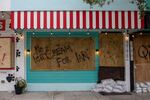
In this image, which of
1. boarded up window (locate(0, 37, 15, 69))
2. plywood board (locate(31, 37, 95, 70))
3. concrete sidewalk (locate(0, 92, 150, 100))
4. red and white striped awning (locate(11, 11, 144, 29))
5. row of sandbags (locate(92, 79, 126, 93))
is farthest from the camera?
plywood board (locate(31, 37, 95, 70))

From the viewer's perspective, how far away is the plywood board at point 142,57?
15328mm

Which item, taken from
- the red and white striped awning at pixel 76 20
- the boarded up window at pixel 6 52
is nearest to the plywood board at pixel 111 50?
the red and white striped awning at pixel 76 20

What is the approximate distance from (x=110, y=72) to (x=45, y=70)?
2723mm

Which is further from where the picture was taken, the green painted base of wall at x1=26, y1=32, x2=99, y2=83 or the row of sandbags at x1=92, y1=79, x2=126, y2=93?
the green painted base of wall at x1=26, y1=32, x2=99, y2=83

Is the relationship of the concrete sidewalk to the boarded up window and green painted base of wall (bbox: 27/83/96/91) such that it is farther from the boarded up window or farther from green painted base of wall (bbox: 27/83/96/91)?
the boarded up window

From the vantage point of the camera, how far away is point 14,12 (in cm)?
1380

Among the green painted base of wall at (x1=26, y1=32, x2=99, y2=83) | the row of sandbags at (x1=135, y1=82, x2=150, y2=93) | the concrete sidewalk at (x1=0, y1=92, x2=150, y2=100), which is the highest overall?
the green painted base of wall at (x1=26, y1=32, x2=99, y2=83)

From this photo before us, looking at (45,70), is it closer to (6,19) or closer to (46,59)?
(46,59)

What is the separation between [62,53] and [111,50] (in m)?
2.06

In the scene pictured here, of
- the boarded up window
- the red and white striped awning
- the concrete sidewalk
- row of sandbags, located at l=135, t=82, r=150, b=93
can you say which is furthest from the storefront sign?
row of sandbags, located at l=135, t=82, r=150, b=93

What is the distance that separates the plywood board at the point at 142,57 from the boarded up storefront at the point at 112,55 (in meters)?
0.58

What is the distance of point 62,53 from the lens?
15.5 metres

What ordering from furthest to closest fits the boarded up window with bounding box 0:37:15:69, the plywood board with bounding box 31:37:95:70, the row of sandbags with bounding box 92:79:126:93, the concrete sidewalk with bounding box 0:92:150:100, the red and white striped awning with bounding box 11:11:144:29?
the plywood board with bounding box 31:37:95:70
the boarded up window with bounding box 0:37:15:69
the row of sandbags with bounding box 92:79:126:93
the red and white striped awning with bounding box 11:11:144:29
the concrete sidewalk with bounding box 0:92:150:100

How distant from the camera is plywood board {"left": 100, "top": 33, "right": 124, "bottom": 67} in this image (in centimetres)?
1545
